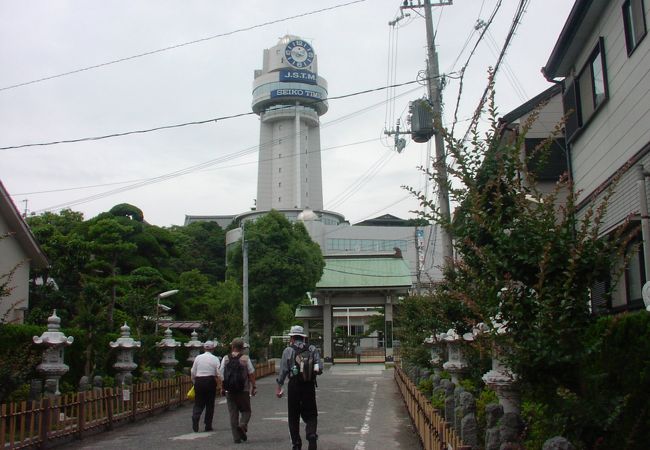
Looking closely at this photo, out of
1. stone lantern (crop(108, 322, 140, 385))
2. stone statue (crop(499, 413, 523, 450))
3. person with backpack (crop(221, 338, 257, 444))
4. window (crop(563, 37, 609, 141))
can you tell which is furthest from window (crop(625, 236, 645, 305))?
stone lantern (crop(108, 322, 140, 385))

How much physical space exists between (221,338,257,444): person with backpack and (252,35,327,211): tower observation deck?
83.9m

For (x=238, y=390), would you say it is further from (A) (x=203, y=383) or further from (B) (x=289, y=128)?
(B) (x=289, y=128)

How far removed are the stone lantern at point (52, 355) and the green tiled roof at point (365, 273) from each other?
119 feet

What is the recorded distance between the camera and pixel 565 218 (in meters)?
6.37

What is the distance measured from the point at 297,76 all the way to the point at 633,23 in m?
89.7

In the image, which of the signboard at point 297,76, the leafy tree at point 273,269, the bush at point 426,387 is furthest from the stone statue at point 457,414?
the signboard at point 297,76

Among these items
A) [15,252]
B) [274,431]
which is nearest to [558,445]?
[274,431]

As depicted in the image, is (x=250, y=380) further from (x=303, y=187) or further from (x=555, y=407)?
(x=303, y=187)

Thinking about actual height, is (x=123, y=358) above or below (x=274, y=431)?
above

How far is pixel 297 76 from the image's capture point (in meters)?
97.8

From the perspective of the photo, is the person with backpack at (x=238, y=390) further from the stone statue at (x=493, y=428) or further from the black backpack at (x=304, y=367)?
the stone statue at (x=493, y=428)

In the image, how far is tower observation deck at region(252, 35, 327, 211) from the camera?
97.1 metres

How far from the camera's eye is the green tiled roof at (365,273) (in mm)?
50375

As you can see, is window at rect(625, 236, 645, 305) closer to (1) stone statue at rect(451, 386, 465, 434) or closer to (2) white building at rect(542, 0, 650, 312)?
(2) white building at rect(542, 0, 650, 312)
